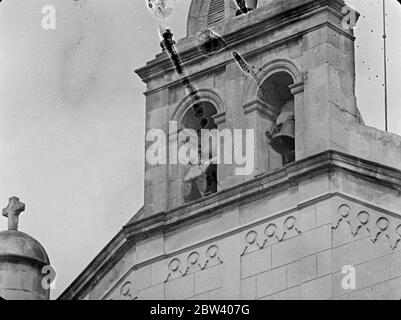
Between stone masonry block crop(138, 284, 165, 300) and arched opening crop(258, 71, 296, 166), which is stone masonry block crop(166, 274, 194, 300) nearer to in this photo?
stone masonry block crop(138, 284, 165, 300)

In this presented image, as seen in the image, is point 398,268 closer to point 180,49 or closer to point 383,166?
point 383,166

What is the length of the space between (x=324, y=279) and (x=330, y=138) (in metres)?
1.88

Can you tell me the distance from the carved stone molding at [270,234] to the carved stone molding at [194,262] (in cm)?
52

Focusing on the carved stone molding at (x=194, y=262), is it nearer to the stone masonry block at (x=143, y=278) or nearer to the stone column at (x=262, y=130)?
the stone masonry block at (x=143, y=278)

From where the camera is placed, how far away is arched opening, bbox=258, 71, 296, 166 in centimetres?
5938

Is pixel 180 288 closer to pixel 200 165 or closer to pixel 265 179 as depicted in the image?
pixel 200 165

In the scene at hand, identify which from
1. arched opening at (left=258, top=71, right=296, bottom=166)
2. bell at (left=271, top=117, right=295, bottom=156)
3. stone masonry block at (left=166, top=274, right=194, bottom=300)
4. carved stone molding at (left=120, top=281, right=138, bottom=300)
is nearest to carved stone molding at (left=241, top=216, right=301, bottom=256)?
stone masonry block at (left=166, top=274, right=194, bottom=300)

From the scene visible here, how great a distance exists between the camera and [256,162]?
194 ft

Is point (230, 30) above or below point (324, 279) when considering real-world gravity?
above

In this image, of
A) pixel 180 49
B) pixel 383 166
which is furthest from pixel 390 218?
pixel 180 49

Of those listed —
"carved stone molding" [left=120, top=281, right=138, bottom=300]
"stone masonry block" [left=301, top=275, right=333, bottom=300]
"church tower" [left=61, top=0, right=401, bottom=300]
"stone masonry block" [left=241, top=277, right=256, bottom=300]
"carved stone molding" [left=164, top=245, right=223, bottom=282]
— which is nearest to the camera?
"stone masonry block" [left=301, top=275, right=333, bottom=300]

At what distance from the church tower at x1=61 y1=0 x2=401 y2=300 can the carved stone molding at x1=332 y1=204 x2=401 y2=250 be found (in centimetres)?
1

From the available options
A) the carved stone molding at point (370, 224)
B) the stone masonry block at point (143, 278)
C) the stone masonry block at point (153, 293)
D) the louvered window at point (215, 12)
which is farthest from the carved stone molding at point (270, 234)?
the louvered window at point (215, 12)

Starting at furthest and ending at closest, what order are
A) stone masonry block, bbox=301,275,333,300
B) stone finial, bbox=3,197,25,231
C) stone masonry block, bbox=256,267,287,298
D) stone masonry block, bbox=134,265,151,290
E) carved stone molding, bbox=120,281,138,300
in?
stone finial, bbox=3,197,25,231, carved stone molding, bbox=120,281,138,300, stone masonry block, bbox=134,265,151,290, stone masonry block, bbox=256,267,287,298, stone masonry block, bbox=301,275,333,300
